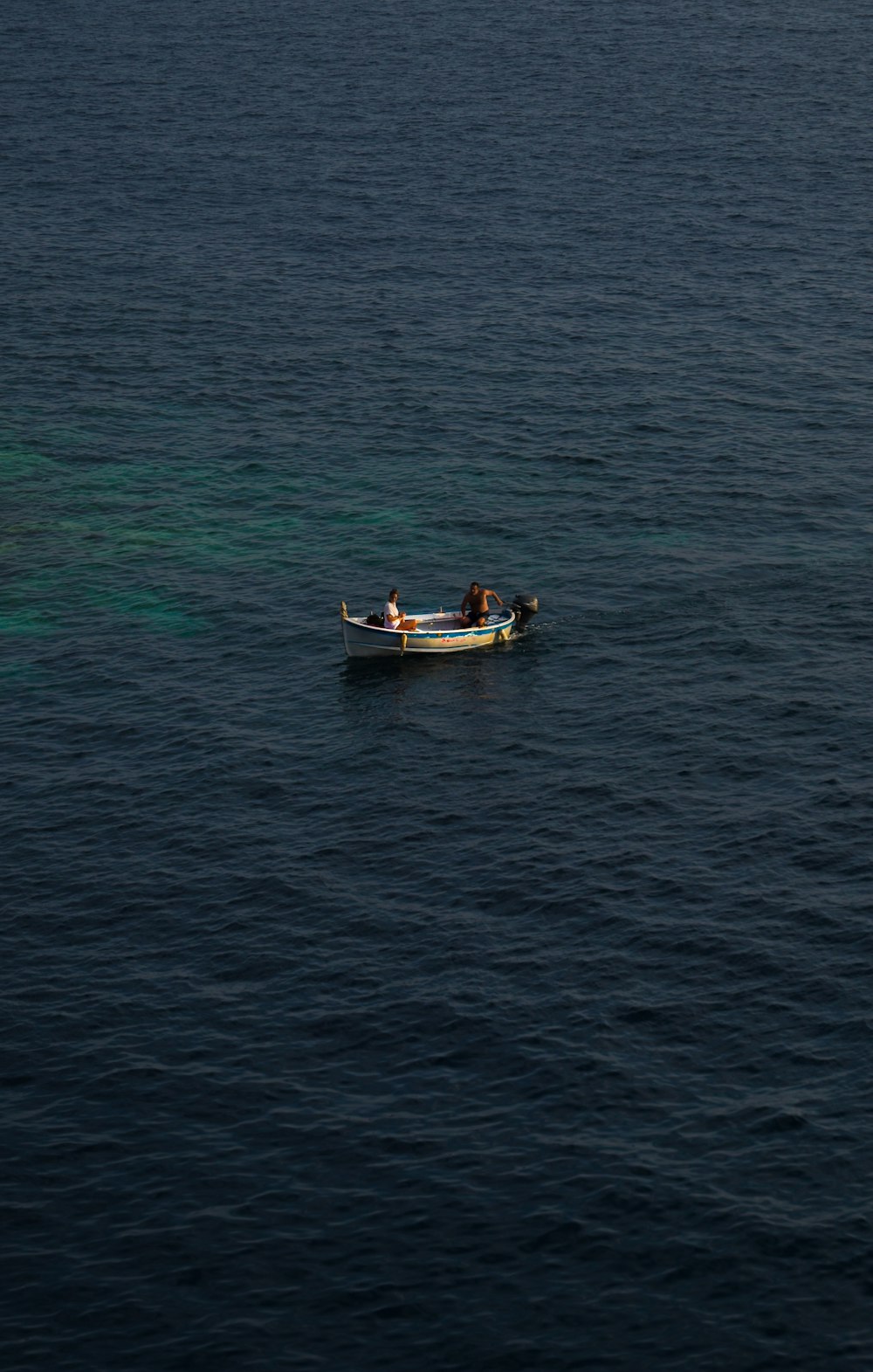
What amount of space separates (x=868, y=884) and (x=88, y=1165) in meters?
Result: 31.0

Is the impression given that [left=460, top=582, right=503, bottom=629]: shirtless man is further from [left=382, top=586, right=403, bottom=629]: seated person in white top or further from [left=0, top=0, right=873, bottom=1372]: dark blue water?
[left=382, top=586, right=403, bottom=629]: seated person in white top

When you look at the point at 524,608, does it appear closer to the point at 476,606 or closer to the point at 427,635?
the point at 476,606

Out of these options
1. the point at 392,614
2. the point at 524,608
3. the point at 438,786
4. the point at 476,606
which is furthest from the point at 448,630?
the point at 438,786

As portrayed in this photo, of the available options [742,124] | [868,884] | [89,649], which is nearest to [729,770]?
[868,884]

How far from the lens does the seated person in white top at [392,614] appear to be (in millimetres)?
82812

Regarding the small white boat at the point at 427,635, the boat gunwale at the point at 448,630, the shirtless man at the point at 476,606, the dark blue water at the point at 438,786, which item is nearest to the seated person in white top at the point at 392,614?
the boat gunwale at the point at 448,630

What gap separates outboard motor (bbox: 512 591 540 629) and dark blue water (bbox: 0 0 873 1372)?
36.7 inches

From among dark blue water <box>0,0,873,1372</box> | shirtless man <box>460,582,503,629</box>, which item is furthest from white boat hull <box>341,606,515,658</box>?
dark blue water <box>0,0,873,1372</box>

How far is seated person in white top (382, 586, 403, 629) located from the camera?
82812 mm

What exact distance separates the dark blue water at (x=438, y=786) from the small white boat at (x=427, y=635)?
86 centimetres

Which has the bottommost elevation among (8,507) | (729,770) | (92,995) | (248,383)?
(92,995)

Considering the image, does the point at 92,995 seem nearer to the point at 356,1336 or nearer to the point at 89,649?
the point at 356,1336

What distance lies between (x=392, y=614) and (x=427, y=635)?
6.85ft

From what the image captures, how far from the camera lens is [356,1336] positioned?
4672 centimetres
